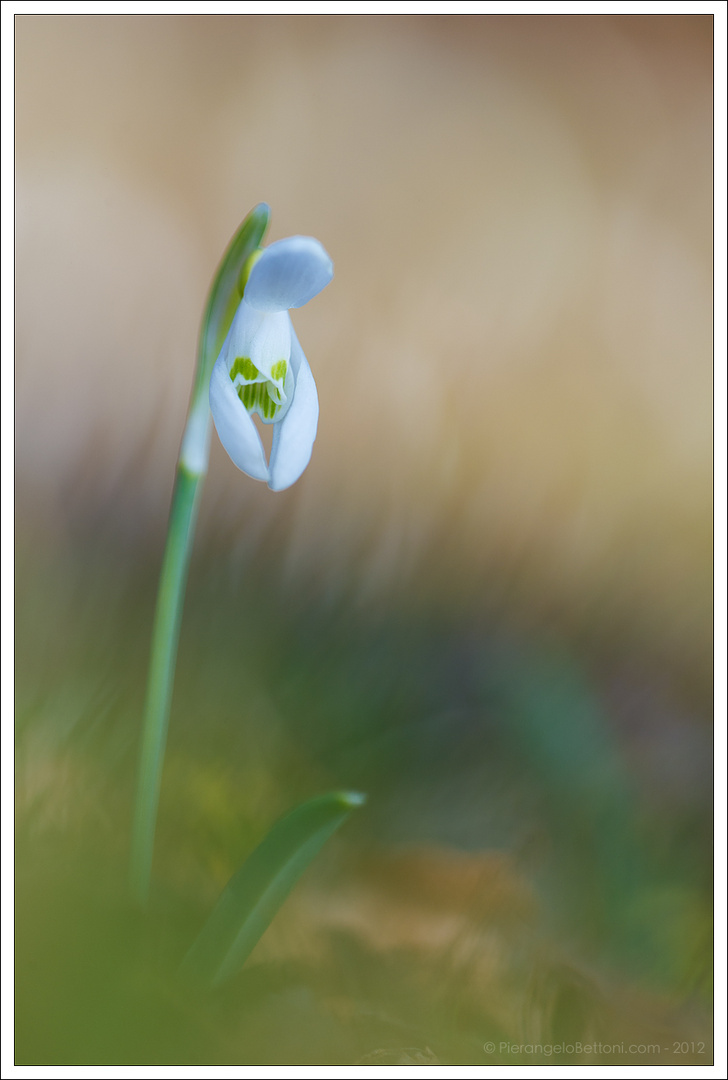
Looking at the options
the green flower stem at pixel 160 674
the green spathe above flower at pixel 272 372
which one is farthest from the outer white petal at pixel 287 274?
the green flower stem at pixel 160 674

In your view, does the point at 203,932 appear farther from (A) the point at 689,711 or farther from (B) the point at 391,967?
(A) the point at 689,711

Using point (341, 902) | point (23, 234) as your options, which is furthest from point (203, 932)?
point (23, 234)

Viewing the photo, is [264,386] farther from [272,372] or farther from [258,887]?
[258,887]

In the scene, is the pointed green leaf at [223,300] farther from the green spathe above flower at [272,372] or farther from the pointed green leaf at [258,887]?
the pointed green leaf at [258,887]

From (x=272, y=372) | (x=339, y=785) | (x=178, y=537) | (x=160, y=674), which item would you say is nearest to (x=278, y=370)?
(x=272, y=372)

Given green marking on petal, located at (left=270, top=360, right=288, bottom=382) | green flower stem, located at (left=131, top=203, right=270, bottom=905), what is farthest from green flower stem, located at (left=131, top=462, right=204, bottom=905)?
green marking on petal, located at (left=270, top=360, right=288, bottom=382)

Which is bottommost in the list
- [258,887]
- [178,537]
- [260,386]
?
[258,887]

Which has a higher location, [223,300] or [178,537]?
[223,300]
